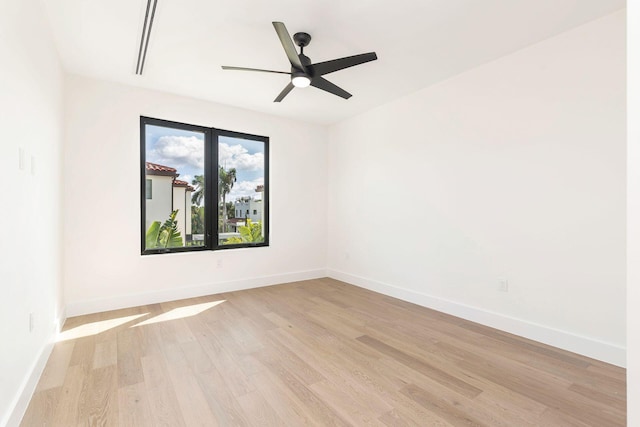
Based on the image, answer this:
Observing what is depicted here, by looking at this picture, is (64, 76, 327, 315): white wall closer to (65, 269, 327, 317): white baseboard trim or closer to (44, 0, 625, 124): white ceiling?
(65, 269, 327, 317): white baseboard trim

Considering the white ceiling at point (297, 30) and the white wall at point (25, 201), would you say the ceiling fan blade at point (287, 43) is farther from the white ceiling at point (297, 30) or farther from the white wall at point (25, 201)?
the white wall at point (25, 201)

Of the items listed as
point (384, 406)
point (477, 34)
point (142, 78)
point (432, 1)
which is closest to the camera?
point (384, 406)

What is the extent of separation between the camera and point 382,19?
239cm

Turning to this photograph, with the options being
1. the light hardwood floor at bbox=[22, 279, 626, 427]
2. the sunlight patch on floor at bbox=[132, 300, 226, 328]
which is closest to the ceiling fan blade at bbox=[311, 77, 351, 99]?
the light hardwood floor at bbox=[22, 279, 626, 427]

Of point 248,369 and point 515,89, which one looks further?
point 515,89

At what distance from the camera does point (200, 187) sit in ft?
13.8

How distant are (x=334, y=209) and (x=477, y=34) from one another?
10.5 ft

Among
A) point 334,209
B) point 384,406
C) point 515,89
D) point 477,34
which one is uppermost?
point 477,34

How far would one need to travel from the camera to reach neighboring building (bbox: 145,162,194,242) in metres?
3.83

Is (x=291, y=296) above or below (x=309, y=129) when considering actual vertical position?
below

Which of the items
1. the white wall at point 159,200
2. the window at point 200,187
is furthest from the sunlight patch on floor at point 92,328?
the white wall at point 159,200

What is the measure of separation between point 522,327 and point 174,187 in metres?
4.23

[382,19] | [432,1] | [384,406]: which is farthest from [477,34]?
[384,406]

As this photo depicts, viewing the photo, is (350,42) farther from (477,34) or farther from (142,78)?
(142,78)
